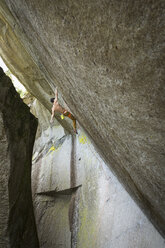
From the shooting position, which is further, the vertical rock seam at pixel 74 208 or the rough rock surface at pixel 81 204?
the vertical rock seam at pixel 74 208

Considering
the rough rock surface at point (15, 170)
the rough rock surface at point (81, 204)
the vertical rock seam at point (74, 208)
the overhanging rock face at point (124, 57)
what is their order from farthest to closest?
the vertical rock seam at point (74, 208) → the rough rock surface at point (81, 204) → the rough rock surface at point (15, 170) → the overhanging rock face at point (124, 57)

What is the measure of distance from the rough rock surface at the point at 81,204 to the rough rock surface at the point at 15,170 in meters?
1.05

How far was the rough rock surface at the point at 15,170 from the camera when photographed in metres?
3.52

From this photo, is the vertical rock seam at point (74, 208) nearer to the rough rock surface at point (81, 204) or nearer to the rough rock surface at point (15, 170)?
the rough rock surface at point (81, 204)

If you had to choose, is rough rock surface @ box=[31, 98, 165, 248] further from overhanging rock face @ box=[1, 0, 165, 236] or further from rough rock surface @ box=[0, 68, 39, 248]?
Result: overhanging rock face @ box=[1, 0, 165, 236]

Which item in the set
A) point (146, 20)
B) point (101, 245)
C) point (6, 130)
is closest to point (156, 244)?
point (101, 245)

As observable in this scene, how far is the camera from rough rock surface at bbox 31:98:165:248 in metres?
3.79

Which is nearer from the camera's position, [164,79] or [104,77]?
[164,79]

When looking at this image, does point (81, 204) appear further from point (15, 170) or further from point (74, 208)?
point (15, 170)

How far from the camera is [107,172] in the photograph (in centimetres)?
496

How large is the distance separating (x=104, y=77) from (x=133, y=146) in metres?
0.76

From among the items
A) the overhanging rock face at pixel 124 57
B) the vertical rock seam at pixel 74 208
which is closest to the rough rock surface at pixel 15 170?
the vertical rock seam at pixel 74 208

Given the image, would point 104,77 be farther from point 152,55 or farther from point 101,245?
point 101,245

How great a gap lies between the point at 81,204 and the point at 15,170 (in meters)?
2.23
